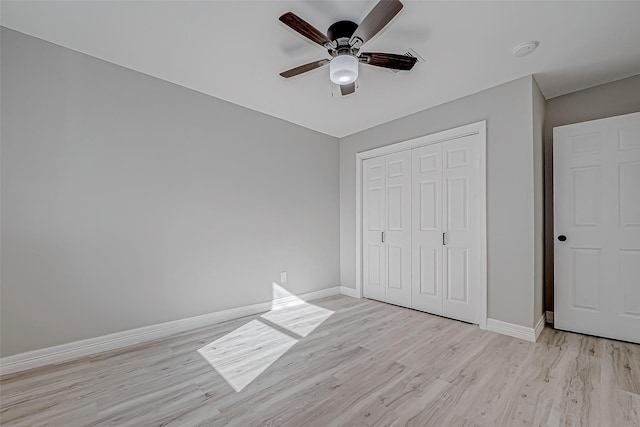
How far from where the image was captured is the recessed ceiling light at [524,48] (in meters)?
2.25

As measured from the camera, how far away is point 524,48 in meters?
2.29

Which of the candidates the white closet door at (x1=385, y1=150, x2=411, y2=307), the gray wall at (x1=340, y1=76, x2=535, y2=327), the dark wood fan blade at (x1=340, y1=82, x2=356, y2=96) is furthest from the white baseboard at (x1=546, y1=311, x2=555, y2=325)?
the dark wood fan blade at (x1=340, y1=82, x2=356, y2=96)

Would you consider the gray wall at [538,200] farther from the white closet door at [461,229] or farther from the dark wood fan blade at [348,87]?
the dark wood fan blade at [348,87]

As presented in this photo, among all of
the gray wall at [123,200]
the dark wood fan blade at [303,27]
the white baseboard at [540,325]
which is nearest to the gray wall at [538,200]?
the white baseboard at [540,325]

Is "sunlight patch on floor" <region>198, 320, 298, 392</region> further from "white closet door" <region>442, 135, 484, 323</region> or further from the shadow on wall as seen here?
"white closet door" <region>442, 135, 484, 323</region>

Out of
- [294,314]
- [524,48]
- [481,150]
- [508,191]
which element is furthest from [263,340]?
[524,48]

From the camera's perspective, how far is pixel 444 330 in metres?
2.93

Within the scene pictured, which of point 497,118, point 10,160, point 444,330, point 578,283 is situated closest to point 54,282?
point 10,160

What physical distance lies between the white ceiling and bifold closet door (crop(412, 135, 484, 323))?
714 millimetres

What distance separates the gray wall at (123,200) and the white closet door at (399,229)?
4.62ft

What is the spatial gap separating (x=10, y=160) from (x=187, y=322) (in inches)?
78.0

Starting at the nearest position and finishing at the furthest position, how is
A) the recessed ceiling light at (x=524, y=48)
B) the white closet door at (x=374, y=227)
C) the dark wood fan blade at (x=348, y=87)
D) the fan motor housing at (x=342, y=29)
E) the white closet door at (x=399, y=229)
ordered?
1. the fan motor housing at (x=342, y=29)
2. the recessed ceiling light at (x=524, y=48)
3. the dark wood fan blade at (x=348, y=87)
4. the white closet door at (x=399, y=229)
5. the white closet door at (x=374, y=227)

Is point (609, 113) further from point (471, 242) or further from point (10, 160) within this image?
point (10, 160)

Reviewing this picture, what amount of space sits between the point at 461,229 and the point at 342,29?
2.41 m
